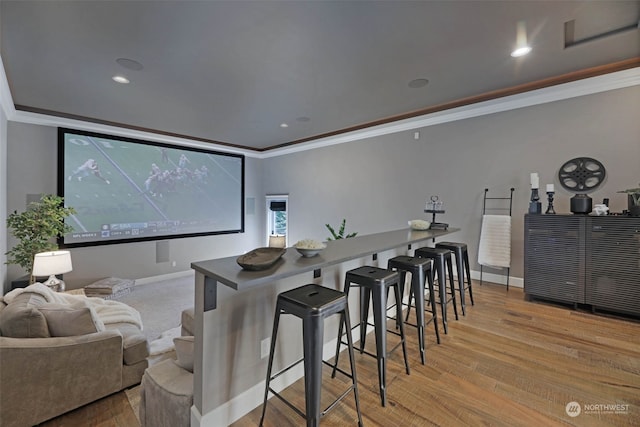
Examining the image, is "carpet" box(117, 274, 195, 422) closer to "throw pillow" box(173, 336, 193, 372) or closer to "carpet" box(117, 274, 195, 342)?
"carpet" box(117, 274, 195, 342)

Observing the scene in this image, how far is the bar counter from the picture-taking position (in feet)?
4.71

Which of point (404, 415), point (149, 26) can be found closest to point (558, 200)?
point (404, 415)

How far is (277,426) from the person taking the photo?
154cm

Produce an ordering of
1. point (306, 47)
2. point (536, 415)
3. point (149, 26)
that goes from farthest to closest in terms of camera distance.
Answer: point (306, 47) → point (149, 26) → point (536, 415)

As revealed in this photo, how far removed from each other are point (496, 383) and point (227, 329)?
6.21ft

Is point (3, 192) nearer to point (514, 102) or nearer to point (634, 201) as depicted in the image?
point (514, 102)

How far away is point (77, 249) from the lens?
455cm

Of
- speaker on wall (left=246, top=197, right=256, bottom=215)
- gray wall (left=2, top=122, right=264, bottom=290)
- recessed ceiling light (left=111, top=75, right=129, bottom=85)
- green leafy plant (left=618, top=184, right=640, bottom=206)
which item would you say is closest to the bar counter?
recessed ceiling light (left=111, top=75, right=129, bottom=85)

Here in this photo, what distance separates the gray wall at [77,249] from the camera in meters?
4.10

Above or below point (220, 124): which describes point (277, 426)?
below

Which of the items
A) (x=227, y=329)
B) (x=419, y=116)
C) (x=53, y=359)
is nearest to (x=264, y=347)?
(x=227, y=329)

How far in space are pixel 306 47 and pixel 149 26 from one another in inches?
51.3

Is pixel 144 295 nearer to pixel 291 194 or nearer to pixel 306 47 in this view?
pixel 291 194

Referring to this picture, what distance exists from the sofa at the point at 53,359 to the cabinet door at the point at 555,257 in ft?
14.3
